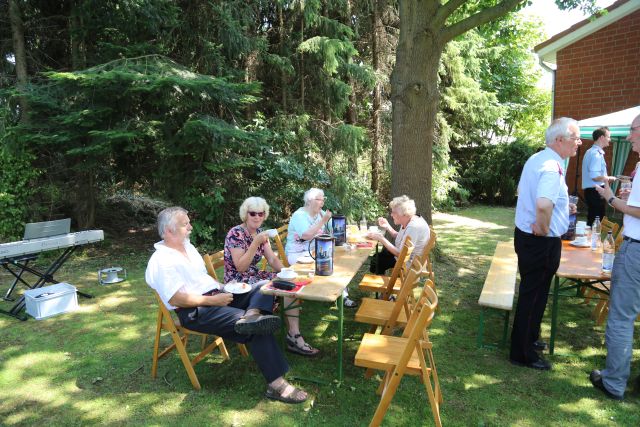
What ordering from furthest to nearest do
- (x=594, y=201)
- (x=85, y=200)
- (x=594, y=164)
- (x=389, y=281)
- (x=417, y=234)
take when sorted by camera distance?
(x=85, y=200) < (x=594, y=201) < (x=594, y=164) < (x=417, y=234) < (x=389, y=281)

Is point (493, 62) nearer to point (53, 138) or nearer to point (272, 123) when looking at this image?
point (272, 123)

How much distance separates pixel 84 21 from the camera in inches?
282

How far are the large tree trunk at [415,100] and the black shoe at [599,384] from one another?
318 cm

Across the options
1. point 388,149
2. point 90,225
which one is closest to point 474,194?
point 388,149

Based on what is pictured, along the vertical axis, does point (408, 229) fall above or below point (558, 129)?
below

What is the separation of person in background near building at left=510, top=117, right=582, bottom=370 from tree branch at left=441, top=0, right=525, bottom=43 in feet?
9.52

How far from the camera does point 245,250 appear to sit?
12.4 feet

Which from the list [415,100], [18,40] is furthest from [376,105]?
[18,40]

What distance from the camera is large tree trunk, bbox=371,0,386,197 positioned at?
1025 centimetres

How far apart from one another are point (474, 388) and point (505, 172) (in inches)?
446

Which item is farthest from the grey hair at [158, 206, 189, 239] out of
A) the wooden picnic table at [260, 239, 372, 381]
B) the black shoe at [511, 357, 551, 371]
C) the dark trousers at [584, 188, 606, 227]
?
the dark trousers at [584, 188, 606, 227]

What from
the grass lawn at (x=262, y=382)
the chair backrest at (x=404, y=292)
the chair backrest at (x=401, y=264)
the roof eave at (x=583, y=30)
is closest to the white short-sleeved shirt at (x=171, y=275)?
the grass lawn at (x=262, y=382)

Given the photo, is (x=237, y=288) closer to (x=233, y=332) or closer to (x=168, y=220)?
(x=233, y=332)

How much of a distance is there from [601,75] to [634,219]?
10.0 m
